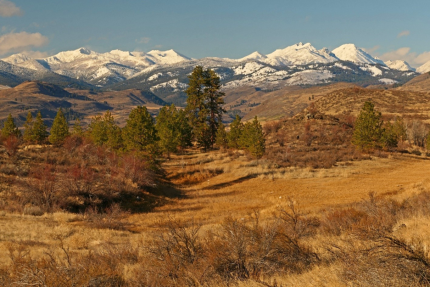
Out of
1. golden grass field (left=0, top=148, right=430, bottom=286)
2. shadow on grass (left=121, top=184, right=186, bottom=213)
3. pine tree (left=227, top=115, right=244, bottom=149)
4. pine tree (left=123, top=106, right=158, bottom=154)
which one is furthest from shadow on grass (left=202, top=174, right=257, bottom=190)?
pine tree (left=227, top=115, right=244, bottom=149)

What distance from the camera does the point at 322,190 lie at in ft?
90.8

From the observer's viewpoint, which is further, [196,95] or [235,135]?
[235,135]

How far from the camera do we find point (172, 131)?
43906 millimetres

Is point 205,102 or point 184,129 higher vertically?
point 205,102

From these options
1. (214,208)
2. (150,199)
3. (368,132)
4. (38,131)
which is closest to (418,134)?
(368,132)

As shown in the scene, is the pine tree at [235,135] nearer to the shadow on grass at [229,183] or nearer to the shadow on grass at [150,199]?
the shadow on grass at [229,183]

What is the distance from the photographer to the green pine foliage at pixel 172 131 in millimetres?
42938

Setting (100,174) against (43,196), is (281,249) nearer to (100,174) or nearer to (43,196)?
(43,196)

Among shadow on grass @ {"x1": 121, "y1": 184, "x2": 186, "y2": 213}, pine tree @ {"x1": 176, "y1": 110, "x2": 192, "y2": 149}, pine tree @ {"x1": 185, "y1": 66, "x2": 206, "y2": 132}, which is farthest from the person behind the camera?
pine tree @ {"x1": 176, "y1": 110, "x2": 192, "y2": 149}

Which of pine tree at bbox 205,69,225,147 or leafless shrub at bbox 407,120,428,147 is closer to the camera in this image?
pine tree at bbox 205,69,225,147

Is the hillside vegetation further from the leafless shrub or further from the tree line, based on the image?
the leafless shrub

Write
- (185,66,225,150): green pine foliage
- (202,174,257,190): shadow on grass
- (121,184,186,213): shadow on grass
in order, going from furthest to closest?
(185,66,225,150): green pine foliage
(202,174,257,190): shadow on grass
(121,184,186,213): shadow on grass

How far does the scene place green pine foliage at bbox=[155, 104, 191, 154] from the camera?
42.9 metres

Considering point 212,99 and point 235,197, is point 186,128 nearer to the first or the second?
point 212,99
